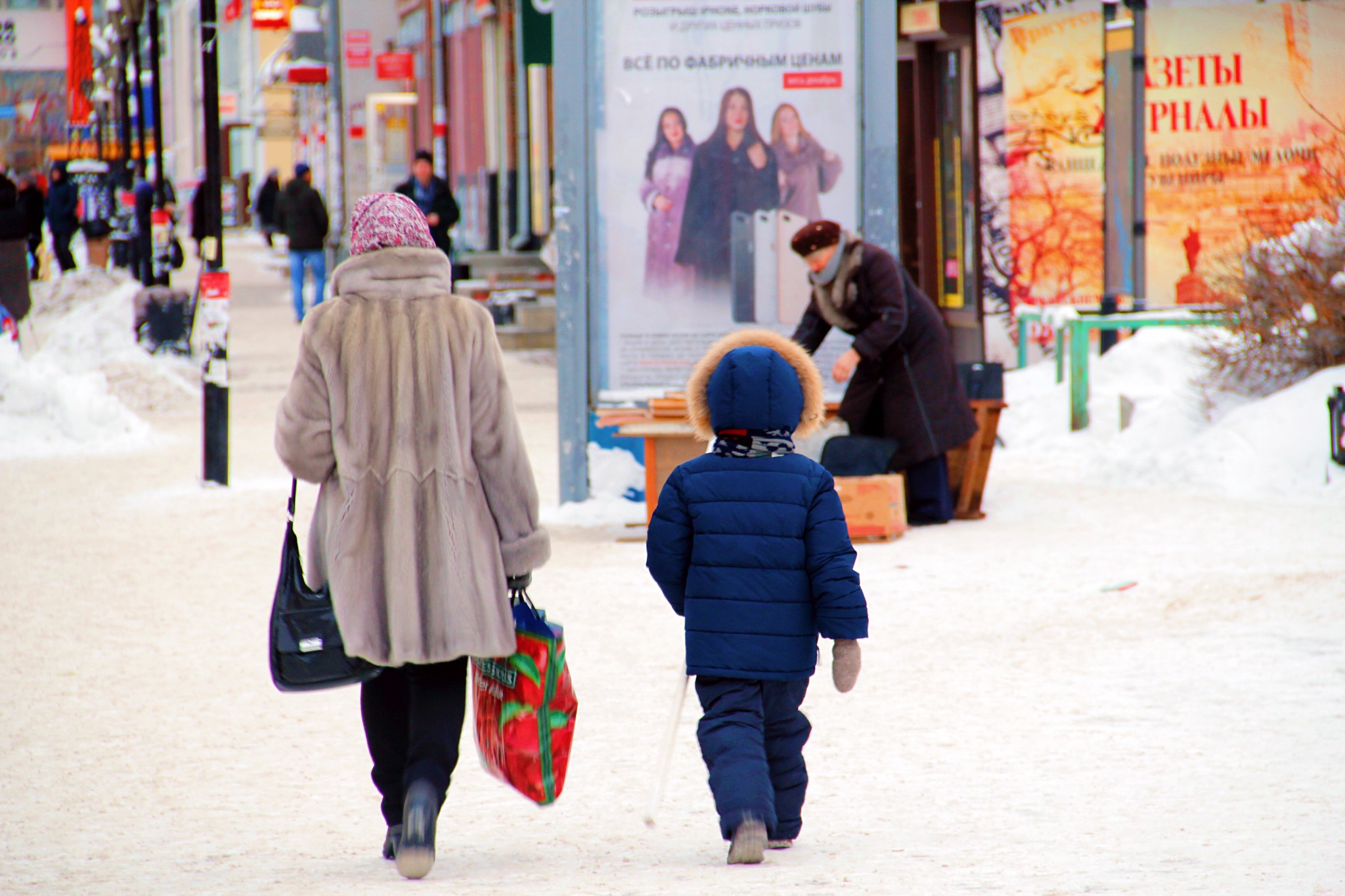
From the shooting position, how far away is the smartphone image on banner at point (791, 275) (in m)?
8.98

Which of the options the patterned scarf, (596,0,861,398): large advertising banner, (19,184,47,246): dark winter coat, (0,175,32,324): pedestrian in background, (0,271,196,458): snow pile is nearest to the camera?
the patterned scarf

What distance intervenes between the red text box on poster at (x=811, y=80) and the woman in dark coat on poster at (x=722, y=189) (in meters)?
0.22

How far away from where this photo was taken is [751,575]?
3924mm

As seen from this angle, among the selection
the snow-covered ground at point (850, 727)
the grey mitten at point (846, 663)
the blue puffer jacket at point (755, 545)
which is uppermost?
the blue puffer jacket at point (755, 545)

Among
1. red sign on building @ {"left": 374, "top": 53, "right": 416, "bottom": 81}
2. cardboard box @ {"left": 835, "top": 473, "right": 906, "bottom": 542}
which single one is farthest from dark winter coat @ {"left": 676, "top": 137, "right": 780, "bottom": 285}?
red sign on building @ {"left": 374, "top": 53, "right": 416, "bottom": 81}

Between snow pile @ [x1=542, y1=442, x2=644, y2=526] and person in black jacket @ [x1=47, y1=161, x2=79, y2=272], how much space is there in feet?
69.3

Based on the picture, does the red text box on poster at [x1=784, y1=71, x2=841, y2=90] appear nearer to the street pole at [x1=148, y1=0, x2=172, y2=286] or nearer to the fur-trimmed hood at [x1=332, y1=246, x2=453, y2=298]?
the fur-trimmed hood at [x1=332, y1=246, x2=453, y2=298]

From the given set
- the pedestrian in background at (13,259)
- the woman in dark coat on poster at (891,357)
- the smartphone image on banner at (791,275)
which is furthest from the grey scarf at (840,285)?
the pedestrian in background at (13,259)

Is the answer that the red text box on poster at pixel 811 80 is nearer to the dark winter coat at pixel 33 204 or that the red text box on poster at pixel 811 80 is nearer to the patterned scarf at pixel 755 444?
the patterned scarf at pixel 755 444

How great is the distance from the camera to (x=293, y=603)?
153 inches

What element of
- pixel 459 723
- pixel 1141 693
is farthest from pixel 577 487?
pixel 459 723

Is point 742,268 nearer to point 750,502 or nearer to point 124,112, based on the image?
point 750,502

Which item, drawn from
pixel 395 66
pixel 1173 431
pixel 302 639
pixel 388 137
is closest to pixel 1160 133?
pixel 1173 431

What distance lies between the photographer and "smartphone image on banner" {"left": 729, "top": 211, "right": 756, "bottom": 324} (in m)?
9.01
